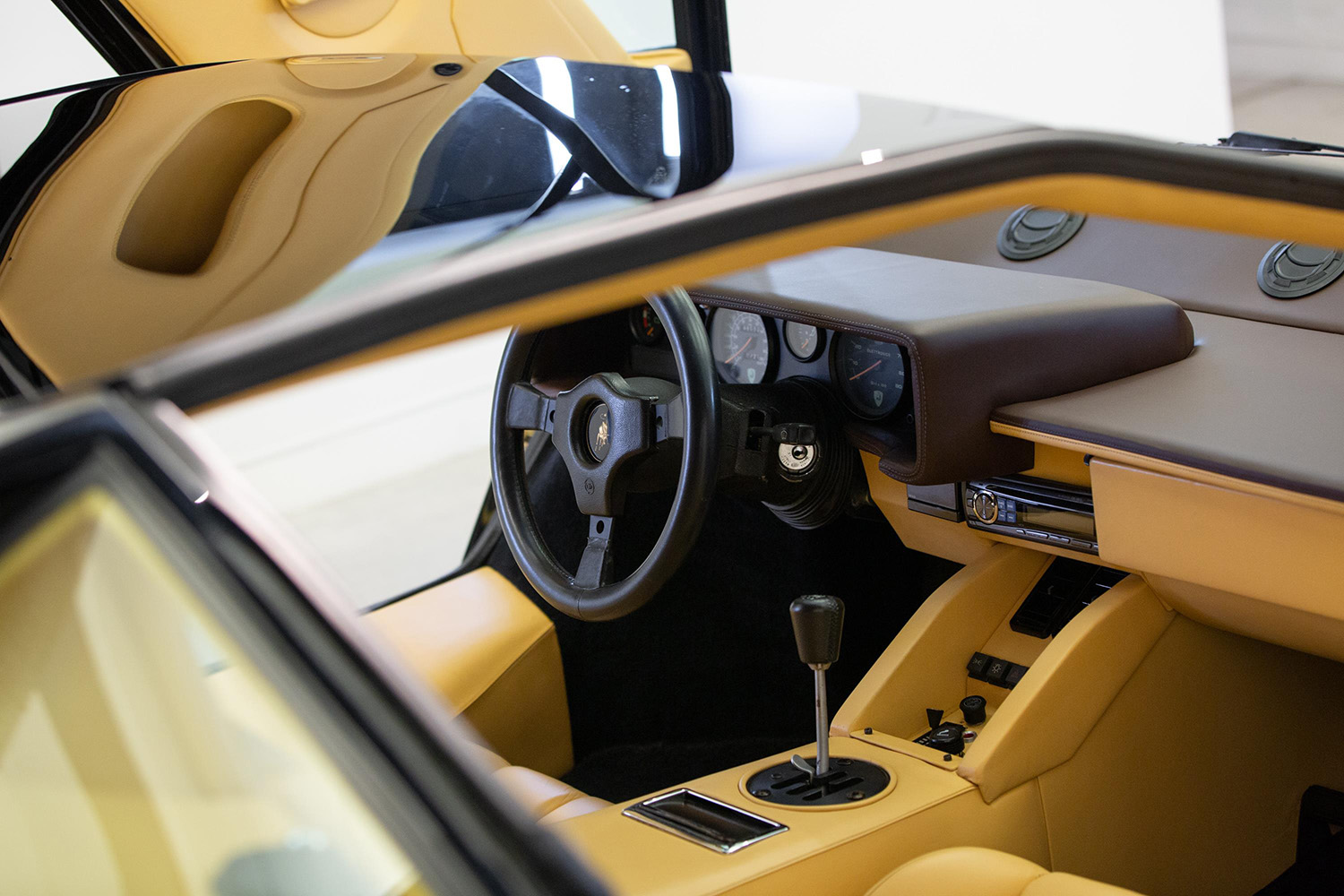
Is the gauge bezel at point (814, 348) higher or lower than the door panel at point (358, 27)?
lower

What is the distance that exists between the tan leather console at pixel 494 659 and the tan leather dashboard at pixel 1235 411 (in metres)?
0.92

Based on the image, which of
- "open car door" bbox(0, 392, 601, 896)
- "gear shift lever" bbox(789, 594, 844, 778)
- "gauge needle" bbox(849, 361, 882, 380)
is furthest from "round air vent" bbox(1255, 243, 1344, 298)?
"open car door" bbox(0, 392, 601, 896)

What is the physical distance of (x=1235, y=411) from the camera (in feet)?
4.00

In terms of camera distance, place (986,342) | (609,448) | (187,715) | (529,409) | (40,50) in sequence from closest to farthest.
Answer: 1. (187,715)
2. (986,342)
3. (609,448)
4. (529,409)
5. (40,50)

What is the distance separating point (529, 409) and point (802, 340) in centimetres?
43

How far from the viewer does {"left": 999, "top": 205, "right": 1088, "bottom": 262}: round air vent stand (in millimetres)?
1751

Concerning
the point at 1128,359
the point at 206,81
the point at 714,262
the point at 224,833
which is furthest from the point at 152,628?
the point at 1128,359

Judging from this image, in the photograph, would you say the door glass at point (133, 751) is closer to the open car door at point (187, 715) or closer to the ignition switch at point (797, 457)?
the open car door at point (187, 715)

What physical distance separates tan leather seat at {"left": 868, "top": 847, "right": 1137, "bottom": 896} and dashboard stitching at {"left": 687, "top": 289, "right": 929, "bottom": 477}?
17.8 inches

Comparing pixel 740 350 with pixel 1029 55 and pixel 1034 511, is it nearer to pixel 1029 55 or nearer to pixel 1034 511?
pixel 1034 511

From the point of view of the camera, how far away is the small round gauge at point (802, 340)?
65.3 inches

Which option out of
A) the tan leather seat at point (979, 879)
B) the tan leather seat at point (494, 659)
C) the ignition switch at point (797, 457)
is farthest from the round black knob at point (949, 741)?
the tan leather seat at point (494, 659)

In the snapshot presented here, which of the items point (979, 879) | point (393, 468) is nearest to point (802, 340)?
point (979, 879)

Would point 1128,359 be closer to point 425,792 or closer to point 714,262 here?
point 714,262
